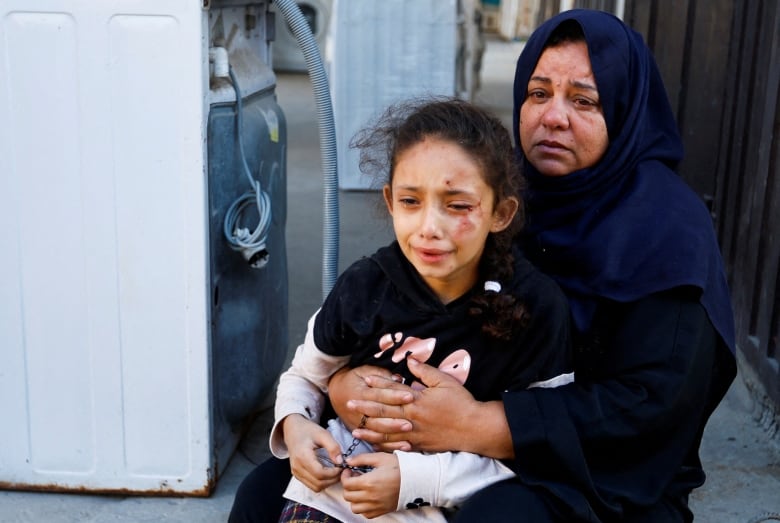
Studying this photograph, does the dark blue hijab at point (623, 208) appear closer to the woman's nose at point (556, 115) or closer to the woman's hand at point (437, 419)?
the woman's nose at point (556, 115)

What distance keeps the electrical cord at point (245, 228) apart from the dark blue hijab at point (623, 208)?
664 mm

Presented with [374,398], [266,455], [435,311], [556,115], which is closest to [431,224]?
[435,311]

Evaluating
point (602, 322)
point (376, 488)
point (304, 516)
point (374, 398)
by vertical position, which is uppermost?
point (602, 322)

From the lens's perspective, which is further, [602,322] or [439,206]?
[602,322]

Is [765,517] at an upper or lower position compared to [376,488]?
lower

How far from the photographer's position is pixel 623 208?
1.93 meters

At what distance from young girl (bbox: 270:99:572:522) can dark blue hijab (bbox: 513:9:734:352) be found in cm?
14

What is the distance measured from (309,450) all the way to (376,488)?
0.53ft

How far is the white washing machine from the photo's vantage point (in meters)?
10.6

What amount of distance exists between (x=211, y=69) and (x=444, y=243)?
91 centimetres

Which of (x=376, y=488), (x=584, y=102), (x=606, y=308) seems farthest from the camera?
(x=584, y=102)

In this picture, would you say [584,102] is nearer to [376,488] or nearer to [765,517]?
[376,488]

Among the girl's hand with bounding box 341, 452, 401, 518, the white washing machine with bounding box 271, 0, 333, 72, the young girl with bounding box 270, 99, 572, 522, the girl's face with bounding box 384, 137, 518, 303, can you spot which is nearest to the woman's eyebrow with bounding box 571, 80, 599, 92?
the young girl with bounding box 270, 99, 572, 522

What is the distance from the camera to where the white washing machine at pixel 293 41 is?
1059 centimetres
